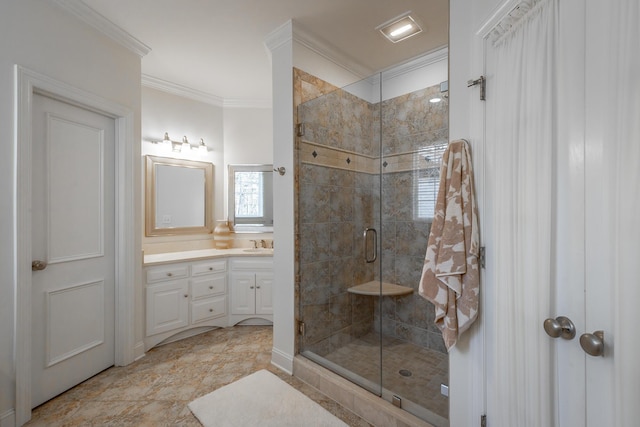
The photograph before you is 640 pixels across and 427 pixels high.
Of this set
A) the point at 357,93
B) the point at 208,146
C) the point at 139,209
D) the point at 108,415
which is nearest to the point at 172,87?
the point at 208,146

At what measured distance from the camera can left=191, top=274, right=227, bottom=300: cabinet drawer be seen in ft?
9.85

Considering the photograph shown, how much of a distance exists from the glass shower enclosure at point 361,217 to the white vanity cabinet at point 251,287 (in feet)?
3.18

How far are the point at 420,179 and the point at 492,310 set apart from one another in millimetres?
1299

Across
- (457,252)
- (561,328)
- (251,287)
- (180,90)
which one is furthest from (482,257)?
(180,90)

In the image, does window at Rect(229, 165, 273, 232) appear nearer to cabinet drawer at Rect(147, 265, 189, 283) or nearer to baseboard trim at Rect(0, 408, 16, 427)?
cabinet drawer at Rect(147, 265, 189, 283)

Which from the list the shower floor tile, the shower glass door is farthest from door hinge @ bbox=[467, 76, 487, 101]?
the shower floor tile

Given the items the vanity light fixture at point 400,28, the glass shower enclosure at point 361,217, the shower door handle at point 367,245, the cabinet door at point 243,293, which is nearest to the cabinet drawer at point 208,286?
the cabinet door at point 243,293

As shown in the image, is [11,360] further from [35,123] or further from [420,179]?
[420,179]

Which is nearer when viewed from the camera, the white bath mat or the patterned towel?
the patterned towel

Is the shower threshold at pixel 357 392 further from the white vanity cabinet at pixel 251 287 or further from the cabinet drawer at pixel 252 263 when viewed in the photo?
the cabinet drawer at pixel 252 263

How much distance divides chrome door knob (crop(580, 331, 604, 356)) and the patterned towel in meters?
0.47

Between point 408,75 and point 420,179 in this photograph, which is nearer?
point 420,179

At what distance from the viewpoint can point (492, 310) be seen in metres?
1.22

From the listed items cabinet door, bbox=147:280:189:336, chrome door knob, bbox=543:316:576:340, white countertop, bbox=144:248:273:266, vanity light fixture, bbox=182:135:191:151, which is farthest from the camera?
vanity light fixture, bbox=182:135:191:151
